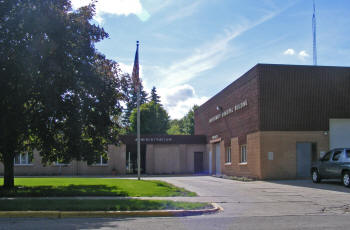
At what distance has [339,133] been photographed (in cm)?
2636

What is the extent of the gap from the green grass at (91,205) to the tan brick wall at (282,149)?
13.9 meters

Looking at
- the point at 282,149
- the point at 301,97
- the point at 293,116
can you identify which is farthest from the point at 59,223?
the point at 301,97

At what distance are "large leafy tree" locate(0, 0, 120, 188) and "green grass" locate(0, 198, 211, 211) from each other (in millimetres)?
3825

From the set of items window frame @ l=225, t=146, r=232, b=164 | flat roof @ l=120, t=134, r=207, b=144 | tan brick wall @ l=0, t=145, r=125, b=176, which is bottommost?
tan brick wall @ l=0, t=145, r=125, b=176

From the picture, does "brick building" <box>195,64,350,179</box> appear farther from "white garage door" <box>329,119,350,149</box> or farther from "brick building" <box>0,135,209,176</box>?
"brick building" <box>0,135,209,176</box>

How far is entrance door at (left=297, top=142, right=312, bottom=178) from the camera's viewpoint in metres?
25.6

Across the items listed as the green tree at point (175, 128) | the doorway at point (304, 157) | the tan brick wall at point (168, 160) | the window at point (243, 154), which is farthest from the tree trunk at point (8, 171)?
the green tree at point (175, 128)

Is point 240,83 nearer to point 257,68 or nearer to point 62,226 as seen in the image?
point 257,68

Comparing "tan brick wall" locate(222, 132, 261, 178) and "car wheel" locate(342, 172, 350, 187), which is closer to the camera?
"car wheel" locate(342, 172, 350, 187)

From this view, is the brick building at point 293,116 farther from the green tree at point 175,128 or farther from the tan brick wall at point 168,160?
the green tree at point 175,128

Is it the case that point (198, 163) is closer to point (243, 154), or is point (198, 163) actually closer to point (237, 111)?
point (237, 111)

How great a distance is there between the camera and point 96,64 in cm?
1783

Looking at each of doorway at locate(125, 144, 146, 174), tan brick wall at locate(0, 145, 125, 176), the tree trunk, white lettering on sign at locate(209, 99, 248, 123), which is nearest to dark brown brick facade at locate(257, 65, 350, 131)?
white lettering on sign at locate(209, 99, 248, 123)

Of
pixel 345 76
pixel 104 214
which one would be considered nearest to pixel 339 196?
pixel 104 214
